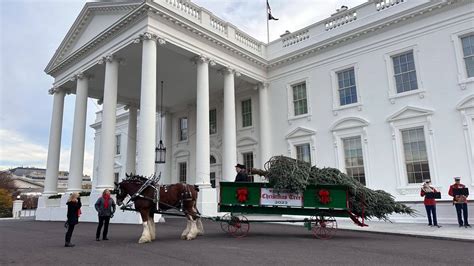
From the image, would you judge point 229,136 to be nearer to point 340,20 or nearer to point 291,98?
point 291,98

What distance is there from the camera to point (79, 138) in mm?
18047

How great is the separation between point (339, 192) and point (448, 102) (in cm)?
844

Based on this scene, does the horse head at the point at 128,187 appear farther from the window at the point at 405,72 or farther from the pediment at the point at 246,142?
the window at the point at 405,72

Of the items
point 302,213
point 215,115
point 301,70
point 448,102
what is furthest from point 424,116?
point 215,115

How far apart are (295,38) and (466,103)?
31.2 feet

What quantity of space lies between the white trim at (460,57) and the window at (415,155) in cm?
244

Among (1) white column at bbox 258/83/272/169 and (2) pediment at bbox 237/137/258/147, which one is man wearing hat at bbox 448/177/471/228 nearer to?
(1) white column at bbox 258/83/272/169

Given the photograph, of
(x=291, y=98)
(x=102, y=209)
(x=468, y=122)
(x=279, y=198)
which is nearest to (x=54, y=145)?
(x=102, y=209)

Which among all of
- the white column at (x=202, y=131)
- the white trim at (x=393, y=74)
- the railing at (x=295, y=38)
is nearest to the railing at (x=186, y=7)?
the white column at (x=202, y=131)

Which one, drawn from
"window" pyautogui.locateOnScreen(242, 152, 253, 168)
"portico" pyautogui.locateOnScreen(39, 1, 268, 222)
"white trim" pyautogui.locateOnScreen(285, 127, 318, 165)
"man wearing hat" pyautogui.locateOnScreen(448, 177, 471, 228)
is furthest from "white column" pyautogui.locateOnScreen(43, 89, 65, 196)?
"man wearing hat" pyautogui.locateOnScreen(448, 177, 471, 228)

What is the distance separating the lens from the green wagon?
849 cm

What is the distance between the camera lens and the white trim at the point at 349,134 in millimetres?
15688

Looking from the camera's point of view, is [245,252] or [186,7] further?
[186,7]

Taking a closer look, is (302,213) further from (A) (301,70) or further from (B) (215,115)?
(B) (215,115)
